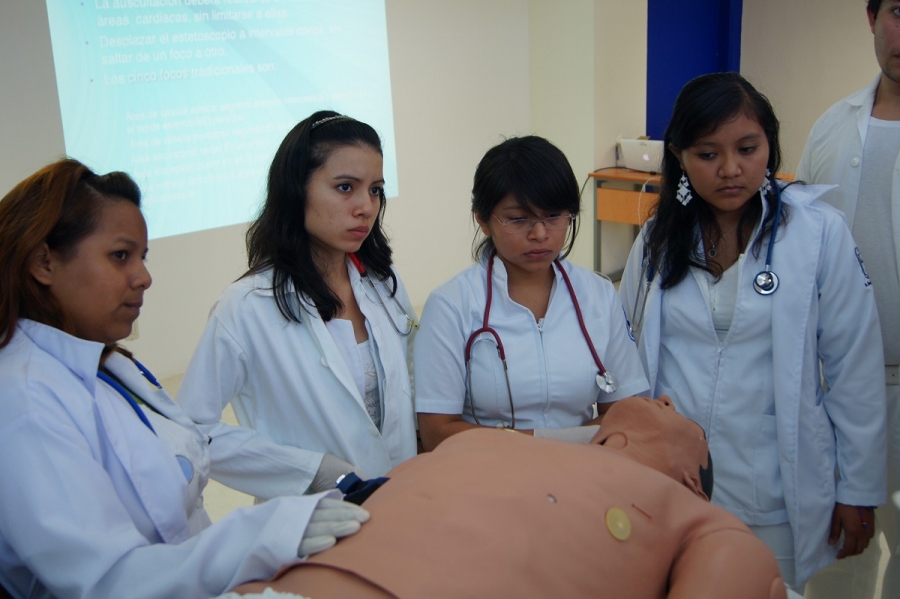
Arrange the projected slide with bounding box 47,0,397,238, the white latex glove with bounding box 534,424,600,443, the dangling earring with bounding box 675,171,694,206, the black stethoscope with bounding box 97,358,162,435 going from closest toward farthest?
1. the black stethoscope with bounding box 97,358,162,435
2. the white latex glove with bounding box 534,424,600,443
3. the dangling earring with bounding box 675,171,694,206
4. the projected slide with bounding box 47,0,397,238

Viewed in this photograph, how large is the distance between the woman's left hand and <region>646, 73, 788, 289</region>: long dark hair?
1.91 ft

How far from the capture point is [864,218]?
183cm

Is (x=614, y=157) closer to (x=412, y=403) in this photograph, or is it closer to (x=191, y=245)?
(x=191, y=245)

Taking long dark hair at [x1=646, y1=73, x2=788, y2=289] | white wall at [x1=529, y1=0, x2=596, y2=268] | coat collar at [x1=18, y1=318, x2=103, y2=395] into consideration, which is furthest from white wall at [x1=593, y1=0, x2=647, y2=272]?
coat collar at [x1=18, y1=318, x2=103, y2=395]

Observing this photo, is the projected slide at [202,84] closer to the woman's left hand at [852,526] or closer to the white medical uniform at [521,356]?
the white medical uniform at [521,356]

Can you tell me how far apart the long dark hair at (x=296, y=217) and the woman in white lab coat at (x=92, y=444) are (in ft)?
1.26

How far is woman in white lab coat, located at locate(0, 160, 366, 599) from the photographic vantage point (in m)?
0.93

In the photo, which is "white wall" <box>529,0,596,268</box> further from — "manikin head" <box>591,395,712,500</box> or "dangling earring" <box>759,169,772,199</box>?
"manikin head" <box>591,395,712,500</box>

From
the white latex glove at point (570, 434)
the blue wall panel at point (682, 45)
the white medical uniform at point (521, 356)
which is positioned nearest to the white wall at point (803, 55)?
the blue wall panel at point (682, 45)

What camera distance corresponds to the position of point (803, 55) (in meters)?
6.33

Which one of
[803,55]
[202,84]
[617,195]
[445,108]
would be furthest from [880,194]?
[803,55]

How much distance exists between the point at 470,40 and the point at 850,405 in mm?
4247

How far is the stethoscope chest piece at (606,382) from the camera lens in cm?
154

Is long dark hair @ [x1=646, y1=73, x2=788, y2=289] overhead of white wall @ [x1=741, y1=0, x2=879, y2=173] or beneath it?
beneath
